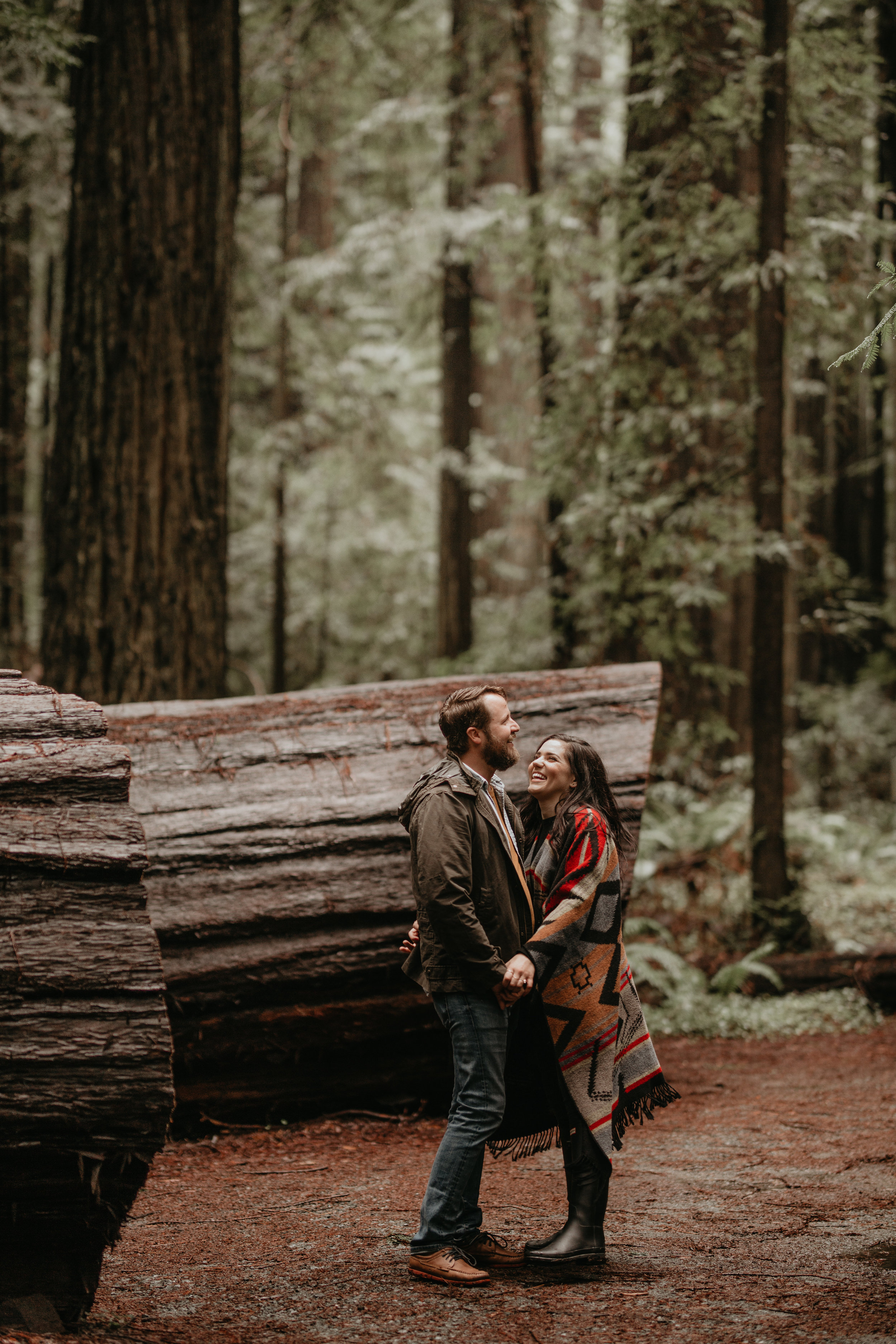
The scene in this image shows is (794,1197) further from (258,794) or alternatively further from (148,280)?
(148,280)

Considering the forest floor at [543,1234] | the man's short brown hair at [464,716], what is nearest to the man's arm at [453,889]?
the man's short brown hair at [464,716]

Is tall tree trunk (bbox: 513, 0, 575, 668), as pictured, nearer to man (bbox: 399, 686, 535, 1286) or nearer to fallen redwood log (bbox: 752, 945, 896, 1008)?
fallen redwood log (bbox: 752, 945, 896, 1008)

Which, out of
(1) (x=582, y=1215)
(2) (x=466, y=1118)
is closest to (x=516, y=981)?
(2) (x=466, y=1118)

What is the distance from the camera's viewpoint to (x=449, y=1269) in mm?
3424

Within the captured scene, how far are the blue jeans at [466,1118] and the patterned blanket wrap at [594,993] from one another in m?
0.23

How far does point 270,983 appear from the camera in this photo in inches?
202

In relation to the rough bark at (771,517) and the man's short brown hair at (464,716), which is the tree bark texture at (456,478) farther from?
the man's short brown hair at (464,716)

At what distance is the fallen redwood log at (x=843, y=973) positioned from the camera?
7.91 metres

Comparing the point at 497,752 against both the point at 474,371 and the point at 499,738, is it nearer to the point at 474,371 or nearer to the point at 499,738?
the point at 499,738

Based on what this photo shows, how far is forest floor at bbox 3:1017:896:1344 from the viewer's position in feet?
10.3

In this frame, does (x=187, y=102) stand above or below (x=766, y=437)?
above

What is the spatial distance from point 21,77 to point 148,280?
3.78 m

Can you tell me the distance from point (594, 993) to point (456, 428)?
37.6 feet

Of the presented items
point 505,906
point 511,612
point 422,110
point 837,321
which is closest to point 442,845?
point 505,906
